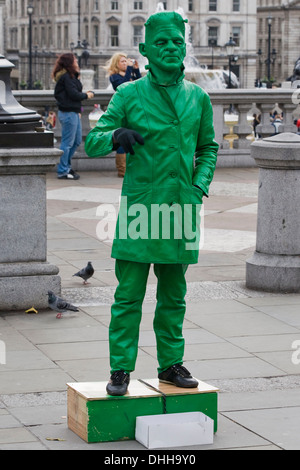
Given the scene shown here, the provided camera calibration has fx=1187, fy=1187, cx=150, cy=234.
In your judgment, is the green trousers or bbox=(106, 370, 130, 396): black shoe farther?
the green trousers

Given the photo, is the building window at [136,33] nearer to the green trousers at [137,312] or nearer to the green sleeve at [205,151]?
the green sleeve at [205,151]

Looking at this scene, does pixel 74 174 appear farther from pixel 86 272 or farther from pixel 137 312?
pixel 137 312

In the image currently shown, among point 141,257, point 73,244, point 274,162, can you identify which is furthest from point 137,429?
point 73,244

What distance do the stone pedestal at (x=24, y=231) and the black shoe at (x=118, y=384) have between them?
2945mm

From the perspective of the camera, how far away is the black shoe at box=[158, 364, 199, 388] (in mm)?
5699

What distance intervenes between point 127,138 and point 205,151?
581mm

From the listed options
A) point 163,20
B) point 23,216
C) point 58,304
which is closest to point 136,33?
point 23,216

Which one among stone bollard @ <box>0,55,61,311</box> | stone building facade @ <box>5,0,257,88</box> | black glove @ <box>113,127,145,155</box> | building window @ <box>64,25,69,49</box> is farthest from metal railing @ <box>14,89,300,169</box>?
building window @ <box>64,25,69,49</box>

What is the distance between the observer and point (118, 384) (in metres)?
5.54

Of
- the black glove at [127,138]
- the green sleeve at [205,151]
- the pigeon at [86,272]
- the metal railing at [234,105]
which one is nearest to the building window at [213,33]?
the metal railing at [234,105]

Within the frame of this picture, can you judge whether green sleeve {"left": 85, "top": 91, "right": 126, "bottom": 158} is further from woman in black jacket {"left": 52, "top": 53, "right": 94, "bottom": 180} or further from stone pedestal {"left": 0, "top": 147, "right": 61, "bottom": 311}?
woman in black jacket {"left": 52, "top": 53, "right": 94, "bottom": 180}

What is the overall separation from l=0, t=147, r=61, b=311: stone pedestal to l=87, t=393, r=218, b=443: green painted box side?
306 centimetres

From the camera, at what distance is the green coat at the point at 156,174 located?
5570mm

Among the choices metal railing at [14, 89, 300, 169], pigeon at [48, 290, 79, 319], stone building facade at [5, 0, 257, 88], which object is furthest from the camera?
stone building facade at [5, 0, 257, 88]
